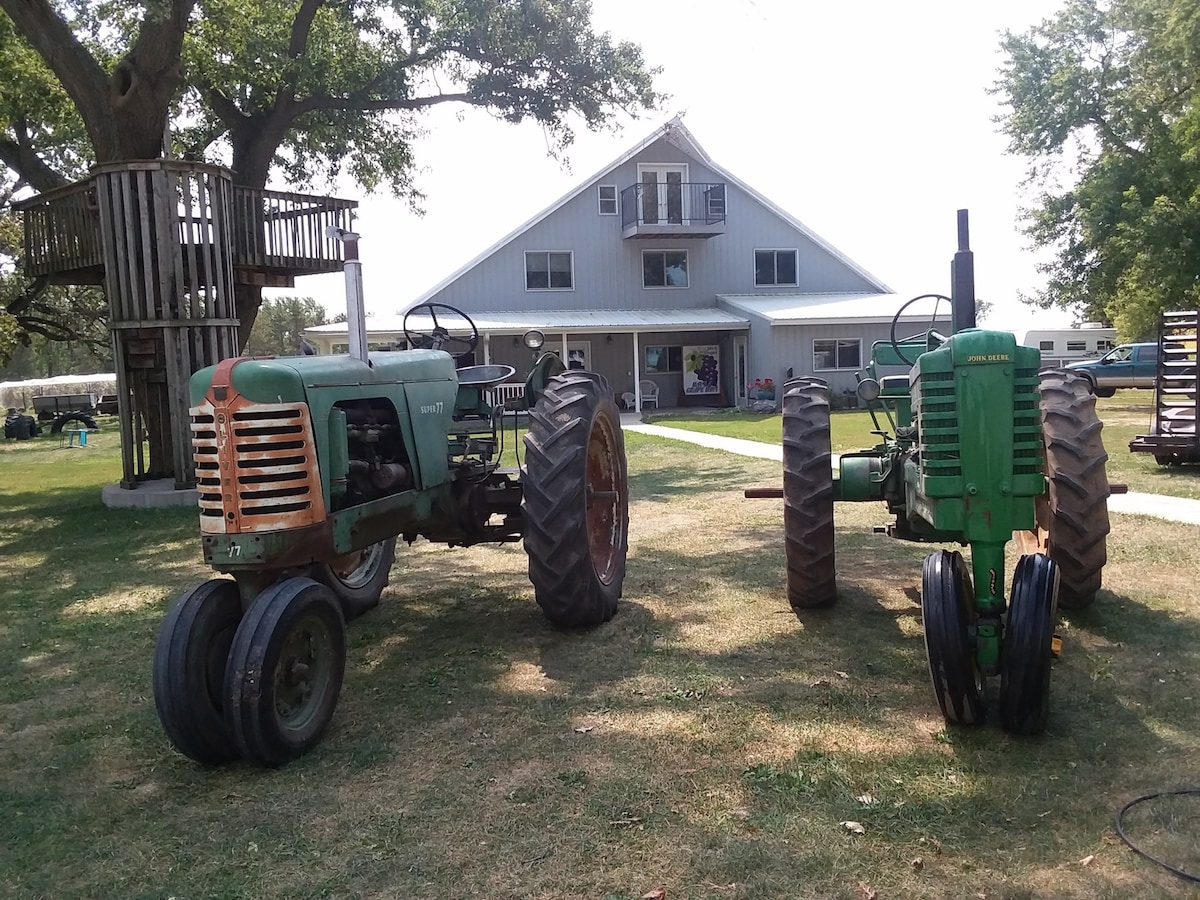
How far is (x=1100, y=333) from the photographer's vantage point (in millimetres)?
43594

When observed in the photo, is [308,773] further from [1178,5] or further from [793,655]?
[1178,5]

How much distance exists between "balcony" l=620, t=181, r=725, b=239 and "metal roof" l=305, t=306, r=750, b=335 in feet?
7.62

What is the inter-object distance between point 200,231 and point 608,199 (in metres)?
17.8

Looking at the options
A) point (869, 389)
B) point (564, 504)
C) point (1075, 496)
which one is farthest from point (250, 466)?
point (1075, 496)

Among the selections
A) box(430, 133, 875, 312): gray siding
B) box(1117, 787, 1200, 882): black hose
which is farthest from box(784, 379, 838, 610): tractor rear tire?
box(430, 133, 875, 312): gray siding

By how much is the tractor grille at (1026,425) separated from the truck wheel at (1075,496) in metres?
1.50

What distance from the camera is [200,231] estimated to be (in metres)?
12.0

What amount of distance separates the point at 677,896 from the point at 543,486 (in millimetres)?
2552

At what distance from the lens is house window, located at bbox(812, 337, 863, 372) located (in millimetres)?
27578

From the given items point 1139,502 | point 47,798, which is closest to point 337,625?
point 47,798

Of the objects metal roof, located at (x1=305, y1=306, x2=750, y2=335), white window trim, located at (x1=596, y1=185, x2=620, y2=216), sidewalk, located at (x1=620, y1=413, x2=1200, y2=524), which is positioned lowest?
sidewalk, located at (x1=620, y1=413, x2=1200, y2=524)

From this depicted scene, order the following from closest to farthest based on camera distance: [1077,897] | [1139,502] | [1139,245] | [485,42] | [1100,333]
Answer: [1077,897] → [1139,502] → [485,42] → [1139,245] → [1100,333]

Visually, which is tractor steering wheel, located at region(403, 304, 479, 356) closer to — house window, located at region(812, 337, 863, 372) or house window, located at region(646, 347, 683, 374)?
house window, located at region(812, 337, 863, 372)

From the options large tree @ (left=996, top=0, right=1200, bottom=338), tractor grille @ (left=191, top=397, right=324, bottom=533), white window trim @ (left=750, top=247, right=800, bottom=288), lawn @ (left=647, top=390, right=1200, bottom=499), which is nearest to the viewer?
tractor grille @ (left=191, top=397, right=324, bottom=533)
